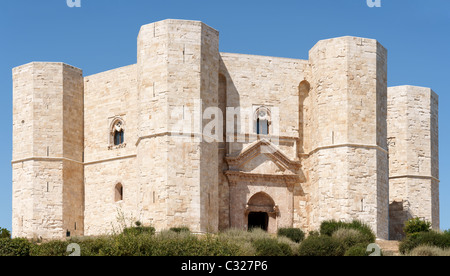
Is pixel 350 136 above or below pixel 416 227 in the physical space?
above

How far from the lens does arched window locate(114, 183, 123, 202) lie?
34656mm

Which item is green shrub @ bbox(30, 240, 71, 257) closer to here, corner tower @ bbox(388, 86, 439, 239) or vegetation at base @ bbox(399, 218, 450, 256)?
vegetation at base @ bbox(399, 218, 450, 256)

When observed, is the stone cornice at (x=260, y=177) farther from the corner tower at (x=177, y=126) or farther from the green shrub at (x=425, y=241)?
the green shrub at (x=425, y=241)

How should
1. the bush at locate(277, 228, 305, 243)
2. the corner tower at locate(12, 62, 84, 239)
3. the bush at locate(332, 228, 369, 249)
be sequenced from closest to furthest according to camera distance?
the bush at locate(332, 228, 369, 249) < the bush at locate(277, 228, 305, 243) < the corner tower at locate(12, 62, 84, 239)

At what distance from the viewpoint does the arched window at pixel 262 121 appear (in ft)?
111

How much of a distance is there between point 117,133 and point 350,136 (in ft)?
33.2

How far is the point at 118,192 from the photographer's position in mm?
34750

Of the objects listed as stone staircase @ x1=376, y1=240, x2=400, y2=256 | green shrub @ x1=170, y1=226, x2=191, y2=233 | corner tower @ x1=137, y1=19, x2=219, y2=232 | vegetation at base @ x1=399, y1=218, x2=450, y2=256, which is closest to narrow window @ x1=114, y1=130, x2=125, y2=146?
corner tower @ x1=137, y1=19, x2=219, y2=232

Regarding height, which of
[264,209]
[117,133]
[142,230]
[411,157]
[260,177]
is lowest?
[142,230]

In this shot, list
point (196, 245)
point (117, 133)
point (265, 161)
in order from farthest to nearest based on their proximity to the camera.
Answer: point (117, 133) → point (265, 161) → point (196, 245)

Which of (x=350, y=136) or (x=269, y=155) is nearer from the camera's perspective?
(x=350, y=136)

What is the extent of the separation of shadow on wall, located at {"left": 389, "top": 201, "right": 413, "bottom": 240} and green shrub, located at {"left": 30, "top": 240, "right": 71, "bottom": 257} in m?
16.6

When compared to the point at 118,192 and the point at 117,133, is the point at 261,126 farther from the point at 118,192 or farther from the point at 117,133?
the point at 118,192

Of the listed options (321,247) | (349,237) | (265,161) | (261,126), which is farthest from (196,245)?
(261,126)
